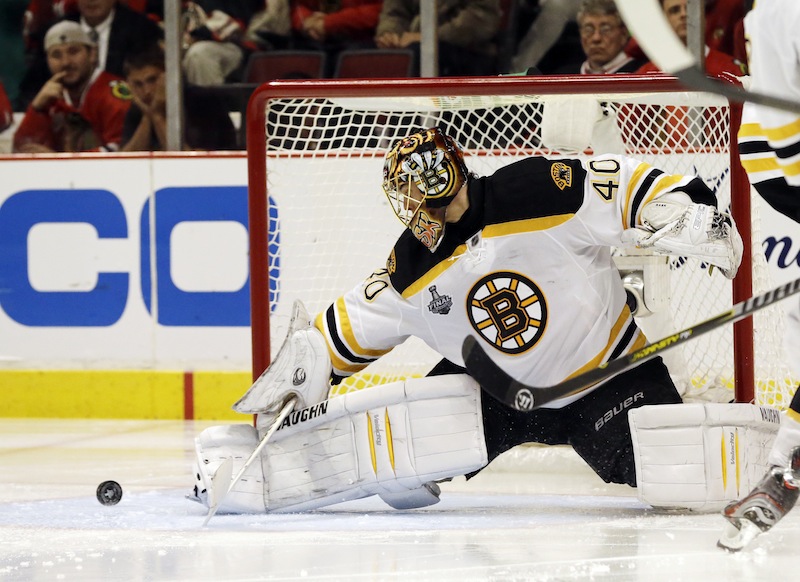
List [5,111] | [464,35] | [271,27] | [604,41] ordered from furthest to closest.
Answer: [5,111] → [271,27] → [464,35] → [604,41]

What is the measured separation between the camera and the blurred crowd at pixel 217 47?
181 inches

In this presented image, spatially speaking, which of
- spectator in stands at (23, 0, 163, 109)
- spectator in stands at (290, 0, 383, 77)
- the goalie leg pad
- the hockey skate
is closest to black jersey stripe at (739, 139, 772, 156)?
the hockey skate

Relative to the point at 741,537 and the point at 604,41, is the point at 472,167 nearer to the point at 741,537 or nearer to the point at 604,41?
the point at 604,41

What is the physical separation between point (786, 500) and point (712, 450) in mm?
392

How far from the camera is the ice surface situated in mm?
2160

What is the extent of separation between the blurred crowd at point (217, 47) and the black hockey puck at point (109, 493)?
6.79 ft

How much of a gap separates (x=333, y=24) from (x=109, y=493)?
2.52 metres

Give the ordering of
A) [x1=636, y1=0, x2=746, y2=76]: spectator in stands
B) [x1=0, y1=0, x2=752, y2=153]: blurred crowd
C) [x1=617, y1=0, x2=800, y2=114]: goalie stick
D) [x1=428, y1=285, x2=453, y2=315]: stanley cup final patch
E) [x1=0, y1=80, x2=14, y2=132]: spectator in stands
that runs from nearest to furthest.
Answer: [x1=617, y1=0, x2=800, y2=114]: goalie stick → [x1=428, y1=285, x2=453, y2=315]: stanley cup final patch → [x1=636, y1=0, x2=746, y2=76]: spectator in stands → [x1=0, y1=0, x2=752, y2=153]: blurred crowd → [x1=0, y1=80, x2=14, y2=132]: spectator in stands

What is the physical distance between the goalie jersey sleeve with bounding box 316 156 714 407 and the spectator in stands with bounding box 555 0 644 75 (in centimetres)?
181

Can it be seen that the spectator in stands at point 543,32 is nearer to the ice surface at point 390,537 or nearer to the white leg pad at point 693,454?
the ice surface at point 390,537

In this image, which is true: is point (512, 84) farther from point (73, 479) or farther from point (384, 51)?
point (384, 51)

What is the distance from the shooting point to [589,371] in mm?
2260

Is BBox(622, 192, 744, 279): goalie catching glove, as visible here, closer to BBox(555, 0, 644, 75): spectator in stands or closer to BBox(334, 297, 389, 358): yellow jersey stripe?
BBox(334, 297, 389, 358): yellow jersey stripe

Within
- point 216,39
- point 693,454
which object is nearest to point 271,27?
point 216,39
